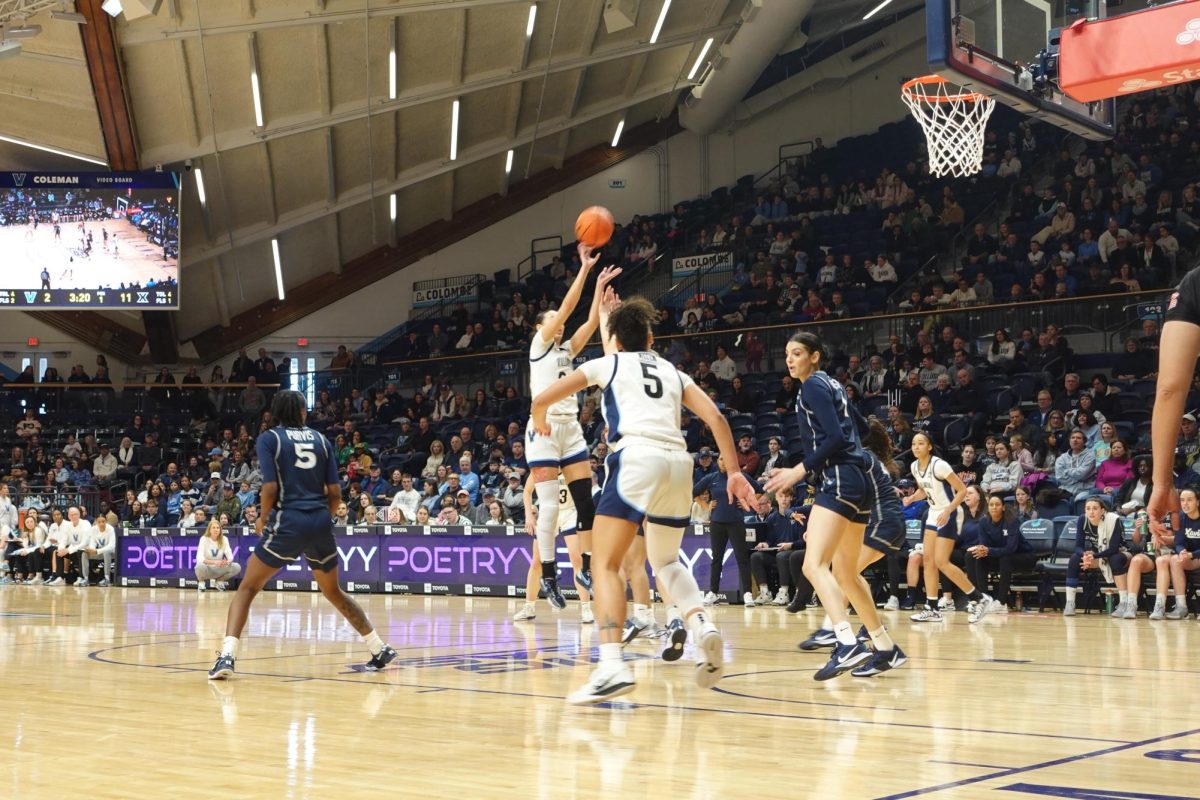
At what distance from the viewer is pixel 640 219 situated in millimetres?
31719

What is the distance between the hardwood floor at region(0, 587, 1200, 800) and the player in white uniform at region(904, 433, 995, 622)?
2.28 m

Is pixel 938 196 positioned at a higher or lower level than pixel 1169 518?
higher

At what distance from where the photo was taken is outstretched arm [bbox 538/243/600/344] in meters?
7.79

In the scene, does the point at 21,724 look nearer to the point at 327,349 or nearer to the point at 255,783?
the point at 255,783

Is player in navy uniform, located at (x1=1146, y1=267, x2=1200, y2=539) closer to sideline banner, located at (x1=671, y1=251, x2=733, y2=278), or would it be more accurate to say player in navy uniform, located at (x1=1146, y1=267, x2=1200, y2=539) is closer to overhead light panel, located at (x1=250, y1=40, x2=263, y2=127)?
overhead light panel, located at (x1=250, y1=40, x2=263, y2=127)

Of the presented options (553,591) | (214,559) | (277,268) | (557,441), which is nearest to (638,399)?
(557,441)

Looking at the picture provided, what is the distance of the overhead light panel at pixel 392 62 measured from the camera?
22469mm

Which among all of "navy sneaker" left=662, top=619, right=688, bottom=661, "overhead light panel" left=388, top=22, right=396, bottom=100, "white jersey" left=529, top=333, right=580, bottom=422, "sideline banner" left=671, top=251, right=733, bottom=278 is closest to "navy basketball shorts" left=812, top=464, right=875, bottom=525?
"navy sneaker" left=662, top=619, right=688, bottom=661

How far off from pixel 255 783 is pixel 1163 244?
18631 millimetres

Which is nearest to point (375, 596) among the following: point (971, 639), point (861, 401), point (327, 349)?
point (861, 401)

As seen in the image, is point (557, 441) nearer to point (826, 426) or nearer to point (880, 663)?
point (826, 426)

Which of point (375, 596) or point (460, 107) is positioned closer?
point (375, 596)

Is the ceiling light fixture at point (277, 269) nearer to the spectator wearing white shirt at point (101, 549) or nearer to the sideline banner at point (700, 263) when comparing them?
the sideline banner at point (700, 263)

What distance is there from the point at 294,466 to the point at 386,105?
18.2 m
